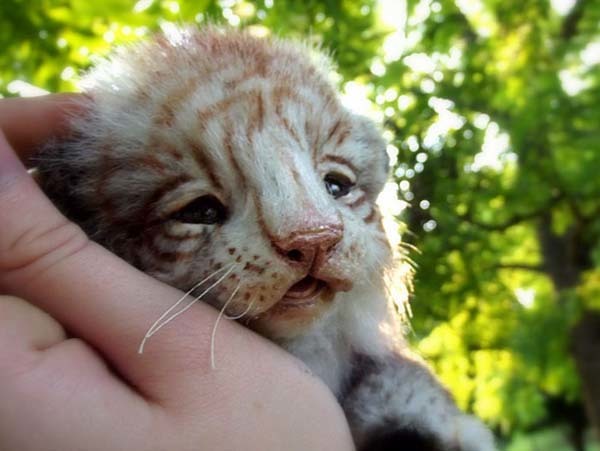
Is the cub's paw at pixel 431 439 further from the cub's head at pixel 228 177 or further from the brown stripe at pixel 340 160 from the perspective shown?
the brown stripe at pixel 340 160

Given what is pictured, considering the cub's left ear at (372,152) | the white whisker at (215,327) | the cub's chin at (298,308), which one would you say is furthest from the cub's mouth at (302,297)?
the cub's left ear at (372,152)

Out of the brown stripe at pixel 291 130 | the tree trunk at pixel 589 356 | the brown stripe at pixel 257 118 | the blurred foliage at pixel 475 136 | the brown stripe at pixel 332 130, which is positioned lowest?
the tree trunk at pixel 589 356

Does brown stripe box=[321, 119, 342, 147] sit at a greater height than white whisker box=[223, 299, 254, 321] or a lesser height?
greater

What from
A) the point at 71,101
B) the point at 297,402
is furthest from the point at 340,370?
the point at 71,101

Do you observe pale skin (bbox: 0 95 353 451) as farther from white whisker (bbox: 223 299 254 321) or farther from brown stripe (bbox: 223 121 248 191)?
brown stripe (bbox: 223 121 248 191)

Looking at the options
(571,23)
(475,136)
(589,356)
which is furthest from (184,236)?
(589,356)

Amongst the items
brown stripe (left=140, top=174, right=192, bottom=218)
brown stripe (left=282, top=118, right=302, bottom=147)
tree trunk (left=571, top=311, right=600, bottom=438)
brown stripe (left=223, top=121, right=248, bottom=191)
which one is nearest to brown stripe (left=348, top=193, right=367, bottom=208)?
brown stripe (left=282, top=118, right=302, bottom=147)

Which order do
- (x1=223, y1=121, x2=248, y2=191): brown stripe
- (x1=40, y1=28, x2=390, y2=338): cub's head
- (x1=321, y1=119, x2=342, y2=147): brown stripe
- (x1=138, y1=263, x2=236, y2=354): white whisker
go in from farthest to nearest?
(x1=321, y1=119, x2=342, y2=147): brown stripe
(x1=223, y1=121, x2=248, y2=191): brown stripe
(x1=40, y1=28, x2=390, y2=338): cub's head
(x1=138, y1=263, x2=236, y2=354): white whisker
